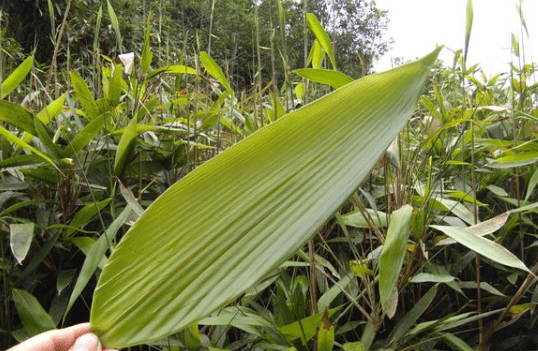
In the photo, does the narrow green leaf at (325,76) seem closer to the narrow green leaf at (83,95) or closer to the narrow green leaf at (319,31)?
the narrow green leaf at (319,31)

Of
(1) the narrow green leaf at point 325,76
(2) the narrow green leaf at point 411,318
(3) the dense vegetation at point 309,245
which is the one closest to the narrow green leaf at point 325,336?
(3) the dense vegetation at point 309,245

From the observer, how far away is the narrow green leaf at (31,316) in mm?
561

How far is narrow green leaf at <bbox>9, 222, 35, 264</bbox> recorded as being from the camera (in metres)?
0.54

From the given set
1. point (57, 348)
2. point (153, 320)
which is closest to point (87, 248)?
point (57, 348)

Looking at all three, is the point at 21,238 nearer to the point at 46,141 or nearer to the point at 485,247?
the point at 46,141

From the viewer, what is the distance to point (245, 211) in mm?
148

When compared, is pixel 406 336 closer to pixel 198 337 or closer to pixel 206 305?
pixel 198 337

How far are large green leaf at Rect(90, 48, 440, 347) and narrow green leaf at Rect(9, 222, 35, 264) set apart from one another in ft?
1.47

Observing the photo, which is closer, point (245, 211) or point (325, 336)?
point (245, 211)

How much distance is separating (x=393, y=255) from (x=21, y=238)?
41 centimetres

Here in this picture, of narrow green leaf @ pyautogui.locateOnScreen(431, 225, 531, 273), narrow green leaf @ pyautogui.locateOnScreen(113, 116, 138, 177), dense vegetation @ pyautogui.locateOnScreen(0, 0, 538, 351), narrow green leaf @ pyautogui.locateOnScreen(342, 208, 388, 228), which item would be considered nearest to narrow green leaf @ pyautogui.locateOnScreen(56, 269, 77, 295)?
dense vegetation @ pyautogui.locateOnScreen(0, 0, 538, 351)

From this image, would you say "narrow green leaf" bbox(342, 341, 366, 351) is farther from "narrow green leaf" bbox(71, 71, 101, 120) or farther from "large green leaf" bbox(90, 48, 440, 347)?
"narrow green leaf" bbox(71, 71, 101, 120)

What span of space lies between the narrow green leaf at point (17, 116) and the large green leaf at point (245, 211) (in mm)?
528

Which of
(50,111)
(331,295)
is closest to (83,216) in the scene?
(50,111)
